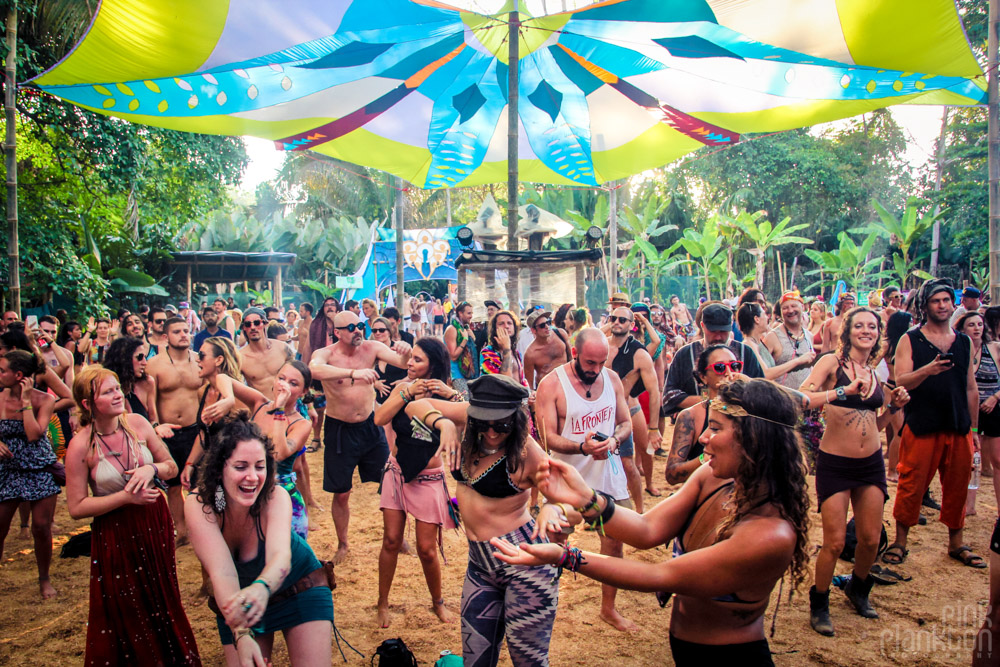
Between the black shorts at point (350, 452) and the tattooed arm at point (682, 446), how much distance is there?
2.80 m

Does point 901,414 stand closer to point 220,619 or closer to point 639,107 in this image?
point 639,107

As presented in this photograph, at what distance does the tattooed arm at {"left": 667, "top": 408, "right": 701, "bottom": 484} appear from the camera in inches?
137

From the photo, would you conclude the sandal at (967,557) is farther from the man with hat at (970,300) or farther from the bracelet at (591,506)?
the bracelet at (591,506)

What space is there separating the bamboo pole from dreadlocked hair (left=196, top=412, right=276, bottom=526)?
791 cm

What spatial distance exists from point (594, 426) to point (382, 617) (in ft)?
6.38

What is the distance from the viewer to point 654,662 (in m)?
3.78

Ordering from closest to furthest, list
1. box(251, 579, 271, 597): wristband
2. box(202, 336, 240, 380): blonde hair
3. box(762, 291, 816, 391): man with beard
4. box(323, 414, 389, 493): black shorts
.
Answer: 1. box(251, 579, 271, 597): wristband
2. box(202, 336, 240, 380): blonde hair
3. box(323, 414, 389, 493): black shorts
4. box(762, 291, 816, 391): man with beard

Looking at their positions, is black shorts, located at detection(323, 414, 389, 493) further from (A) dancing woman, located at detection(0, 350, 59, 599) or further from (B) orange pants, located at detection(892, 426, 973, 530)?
(B) orange pants, located at detection(892, 426, 973, 530)

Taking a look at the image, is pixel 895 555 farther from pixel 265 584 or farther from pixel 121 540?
pixel 121 540

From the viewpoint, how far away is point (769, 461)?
6.84 ft

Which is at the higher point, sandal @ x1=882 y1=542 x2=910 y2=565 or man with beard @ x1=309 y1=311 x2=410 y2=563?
man with beard @ x1=309 y1=311 x2=410 y2=563

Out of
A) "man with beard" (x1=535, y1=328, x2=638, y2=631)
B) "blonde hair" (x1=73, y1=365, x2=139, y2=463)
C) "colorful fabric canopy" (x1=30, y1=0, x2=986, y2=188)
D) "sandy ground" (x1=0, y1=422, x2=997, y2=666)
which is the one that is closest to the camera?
"blonde hair" (x1=73, y1=365, x2=139, y2=463)

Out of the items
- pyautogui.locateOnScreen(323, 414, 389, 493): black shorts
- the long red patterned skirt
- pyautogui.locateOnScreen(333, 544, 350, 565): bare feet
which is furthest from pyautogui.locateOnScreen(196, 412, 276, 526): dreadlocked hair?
pyautogui.locateOnScreen(333, 544, 350, 565): bare feet

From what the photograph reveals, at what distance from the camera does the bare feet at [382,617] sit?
4.20m
